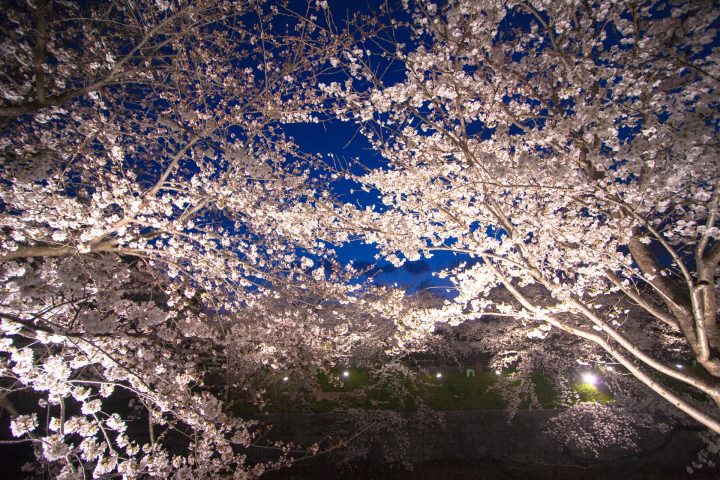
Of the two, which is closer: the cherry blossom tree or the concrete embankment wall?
the cherry blossom tree

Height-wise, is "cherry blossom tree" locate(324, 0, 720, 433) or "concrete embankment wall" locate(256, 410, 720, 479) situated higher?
"cherry blossom tree" locate(324, 0, 720, 433)

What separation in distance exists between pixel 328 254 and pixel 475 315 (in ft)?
12.5

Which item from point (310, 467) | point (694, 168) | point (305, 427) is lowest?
point (310, 467)

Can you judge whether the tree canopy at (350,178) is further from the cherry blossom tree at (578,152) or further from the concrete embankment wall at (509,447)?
the concrete embankment wall at (509,447)

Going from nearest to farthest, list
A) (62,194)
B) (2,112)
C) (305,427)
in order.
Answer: (2,112) → (62,194) → (305,427)

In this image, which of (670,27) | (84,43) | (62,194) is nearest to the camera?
(670,27)

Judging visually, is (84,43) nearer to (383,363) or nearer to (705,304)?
(705,304)

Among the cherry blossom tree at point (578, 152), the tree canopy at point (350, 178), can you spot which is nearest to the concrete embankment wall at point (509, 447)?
the tree canopy at point (350, 178)

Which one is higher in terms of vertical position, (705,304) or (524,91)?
(524,91)

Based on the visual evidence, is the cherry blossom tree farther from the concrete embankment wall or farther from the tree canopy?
the concrete embankment wall

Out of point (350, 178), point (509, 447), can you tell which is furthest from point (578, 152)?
point (509, 447)

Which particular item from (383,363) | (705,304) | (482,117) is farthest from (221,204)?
(383,363)

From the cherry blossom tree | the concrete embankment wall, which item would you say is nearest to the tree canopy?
the cherry blossom tree

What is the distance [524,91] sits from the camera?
4852 mm
